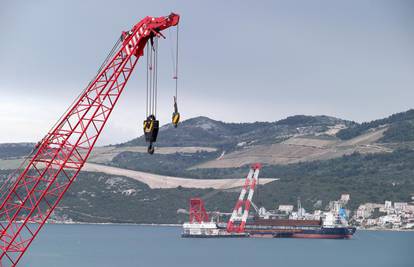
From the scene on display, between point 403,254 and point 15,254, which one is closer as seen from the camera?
point 15,254

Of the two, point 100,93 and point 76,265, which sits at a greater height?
point 100,93

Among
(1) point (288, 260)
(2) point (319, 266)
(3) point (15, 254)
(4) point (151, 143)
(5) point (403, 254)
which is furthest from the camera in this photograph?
(5) point (403, 254)

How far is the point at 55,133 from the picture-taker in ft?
256

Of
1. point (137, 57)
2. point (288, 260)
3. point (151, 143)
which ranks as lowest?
point (288, 260)

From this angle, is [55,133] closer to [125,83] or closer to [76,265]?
[125,83]

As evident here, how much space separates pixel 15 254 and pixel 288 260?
4827 centimetres

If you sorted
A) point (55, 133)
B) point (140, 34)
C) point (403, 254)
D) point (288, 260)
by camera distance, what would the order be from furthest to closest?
point (403, 254)
point (288, 260)
point (55, 133)
point (140, 34)

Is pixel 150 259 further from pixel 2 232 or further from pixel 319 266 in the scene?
pixel 2 232

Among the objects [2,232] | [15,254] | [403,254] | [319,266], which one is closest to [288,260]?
[319,266]

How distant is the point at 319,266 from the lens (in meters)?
161

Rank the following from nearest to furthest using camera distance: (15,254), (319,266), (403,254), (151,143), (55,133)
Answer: (151,143) → (55,133) → (15,254) → (319,266) → (403,254)

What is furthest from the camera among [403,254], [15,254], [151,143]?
[403,254]

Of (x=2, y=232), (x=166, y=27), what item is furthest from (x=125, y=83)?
(x=2, y=232)

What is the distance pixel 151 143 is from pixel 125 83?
32.4 ft
